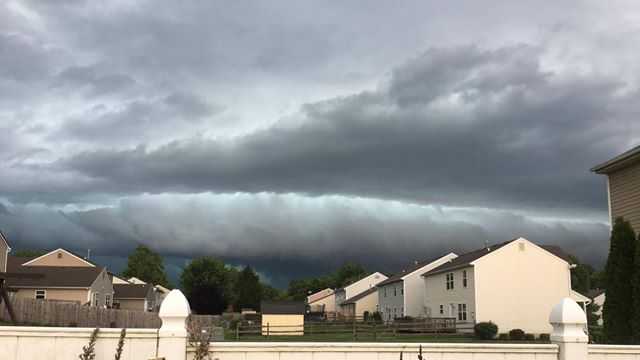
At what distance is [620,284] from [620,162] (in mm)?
4379

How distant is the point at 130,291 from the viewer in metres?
76.7

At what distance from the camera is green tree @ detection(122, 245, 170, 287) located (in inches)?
4877

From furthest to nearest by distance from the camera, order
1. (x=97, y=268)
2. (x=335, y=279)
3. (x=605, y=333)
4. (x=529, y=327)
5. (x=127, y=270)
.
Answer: (x=335, y=279)
(x=127, y=270)
(x=97, y=268)
(x=529, y=327)
(x=605, y=333)

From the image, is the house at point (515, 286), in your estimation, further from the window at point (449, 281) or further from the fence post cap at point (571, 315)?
the fence post cap at point (571, 315)

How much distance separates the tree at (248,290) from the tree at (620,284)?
81.7 meters

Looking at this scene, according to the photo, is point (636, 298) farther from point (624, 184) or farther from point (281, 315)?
point (281, 315)

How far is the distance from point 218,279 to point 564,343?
9692 cm

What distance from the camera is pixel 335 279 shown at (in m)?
159

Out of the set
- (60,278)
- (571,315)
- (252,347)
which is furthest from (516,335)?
(252,347)

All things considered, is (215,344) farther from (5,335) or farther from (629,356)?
(629,356)

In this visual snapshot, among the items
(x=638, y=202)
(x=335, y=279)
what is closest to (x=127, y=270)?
(x=335, y=279)

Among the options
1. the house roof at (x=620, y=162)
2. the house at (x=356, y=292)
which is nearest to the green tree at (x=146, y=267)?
the house at (x=356, y=292)

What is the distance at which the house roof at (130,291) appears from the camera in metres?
75.6

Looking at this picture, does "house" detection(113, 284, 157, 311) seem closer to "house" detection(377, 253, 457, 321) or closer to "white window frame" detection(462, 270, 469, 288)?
"house" detection(377, 253, 457, 321)
